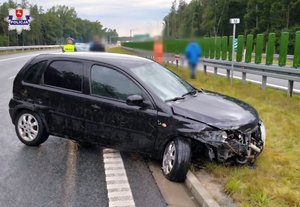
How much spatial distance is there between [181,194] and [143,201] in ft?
1.63

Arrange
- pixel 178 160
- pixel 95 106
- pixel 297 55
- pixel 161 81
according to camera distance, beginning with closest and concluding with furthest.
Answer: pixel 178 160 → pixel 95 106 → pixel 161 81 → pixel 297 55

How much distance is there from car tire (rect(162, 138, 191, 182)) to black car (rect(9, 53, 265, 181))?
0.01 metres

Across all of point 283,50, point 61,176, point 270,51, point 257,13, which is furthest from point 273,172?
point 257,13

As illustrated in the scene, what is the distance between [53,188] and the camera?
16.2 ft

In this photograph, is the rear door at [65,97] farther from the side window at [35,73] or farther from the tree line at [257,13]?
the tree line at [257,13]

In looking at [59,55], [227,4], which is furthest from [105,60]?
[227,4]

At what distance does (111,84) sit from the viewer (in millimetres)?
5965

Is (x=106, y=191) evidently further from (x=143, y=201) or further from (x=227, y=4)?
(x=227, y=4)

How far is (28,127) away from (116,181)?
2303 millimetres

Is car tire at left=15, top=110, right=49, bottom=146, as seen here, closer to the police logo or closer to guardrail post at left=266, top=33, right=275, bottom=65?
guardrail post at left=266, top=33, right=275, bottom=65

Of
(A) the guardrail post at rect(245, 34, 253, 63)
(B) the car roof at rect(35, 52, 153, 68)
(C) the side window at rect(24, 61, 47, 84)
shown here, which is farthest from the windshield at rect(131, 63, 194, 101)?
(A) the guardrail post at rect(245, 34, 253, 63)

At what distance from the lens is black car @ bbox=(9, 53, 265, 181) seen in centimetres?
522

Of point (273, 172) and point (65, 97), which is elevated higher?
point (65, 97)

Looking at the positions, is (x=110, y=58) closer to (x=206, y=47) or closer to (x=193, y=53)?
(x=193, y=53)
